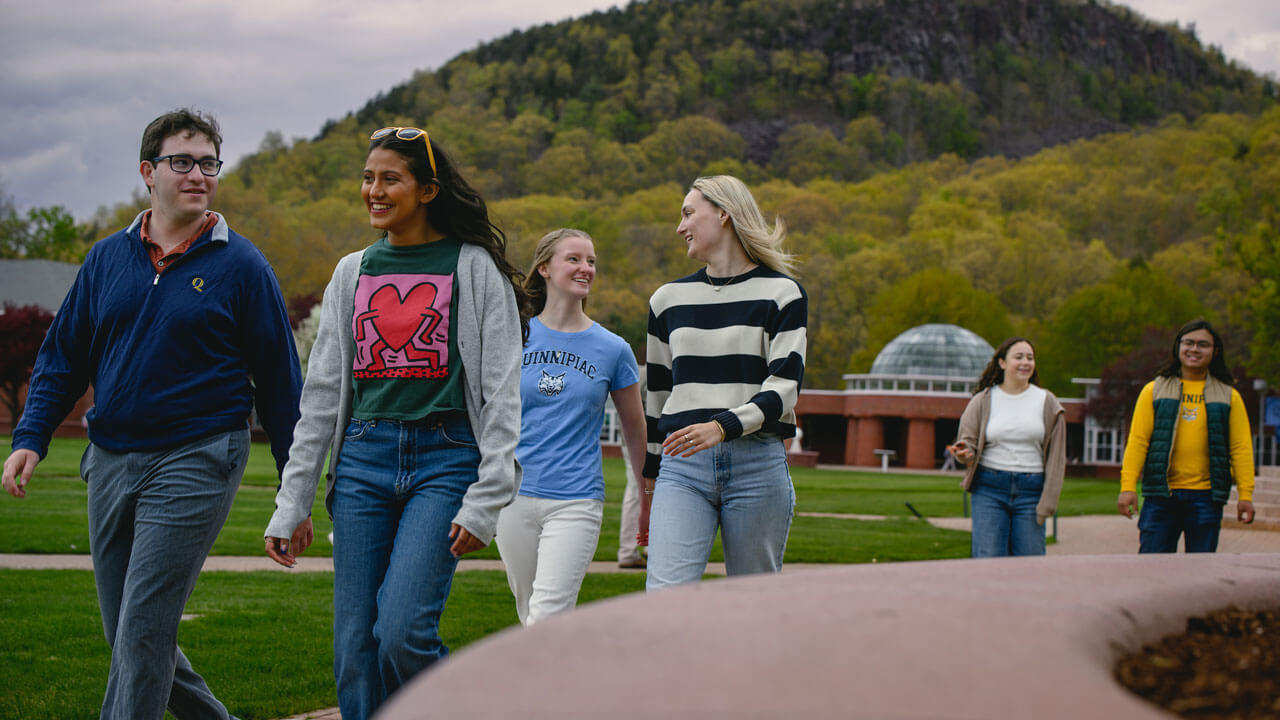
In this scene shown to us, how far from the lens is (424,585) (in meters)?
3.77

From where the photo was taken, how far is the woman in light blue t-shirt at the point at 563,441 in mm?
5691

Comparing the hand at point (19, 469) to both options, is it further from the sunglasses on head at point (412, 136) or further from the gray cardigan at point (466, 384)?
the sunglasses on head at point (412, 136)

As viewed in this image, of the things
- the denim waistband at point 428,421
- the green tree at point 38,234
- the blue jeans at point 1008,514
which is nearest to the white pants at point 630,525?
the blue jeans at point 1008,514

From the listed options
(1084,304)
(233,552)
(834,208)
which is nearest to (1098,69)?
(834,208)

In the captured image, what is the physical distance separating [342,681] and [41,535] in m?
11.3

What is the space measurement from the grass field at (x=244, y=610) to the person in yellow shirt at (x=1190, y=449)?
395 centimetres

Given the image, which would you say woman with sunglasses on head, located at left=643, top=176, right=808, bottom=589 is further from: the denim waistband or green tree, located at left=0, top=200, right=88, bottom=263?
green tree, located at left=0, top=200, right=88, bottom=263

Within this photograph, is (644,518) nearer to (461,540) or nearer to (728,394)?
(728,394)

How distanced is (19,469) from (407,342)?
1555 mm

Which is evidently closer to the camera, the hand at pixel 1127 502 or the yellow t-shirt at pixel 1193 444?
the yellow t-shirt at pixel 1193 444

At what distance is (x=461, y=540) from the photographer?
12.6 feet

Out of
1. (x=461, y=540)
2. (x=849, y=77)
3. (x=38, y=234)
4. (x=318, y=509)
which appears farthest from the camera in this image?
(x=849, y=77)

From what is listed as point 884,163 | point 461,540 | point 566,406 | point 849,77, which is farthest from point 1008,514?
point 849,77

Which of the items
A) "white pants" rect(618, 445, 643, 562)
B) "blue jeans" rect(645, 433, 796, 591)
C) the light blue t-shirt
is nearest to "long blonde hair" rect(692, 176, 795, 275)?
"blue jeans" rect(645, 433, 796, 591)
